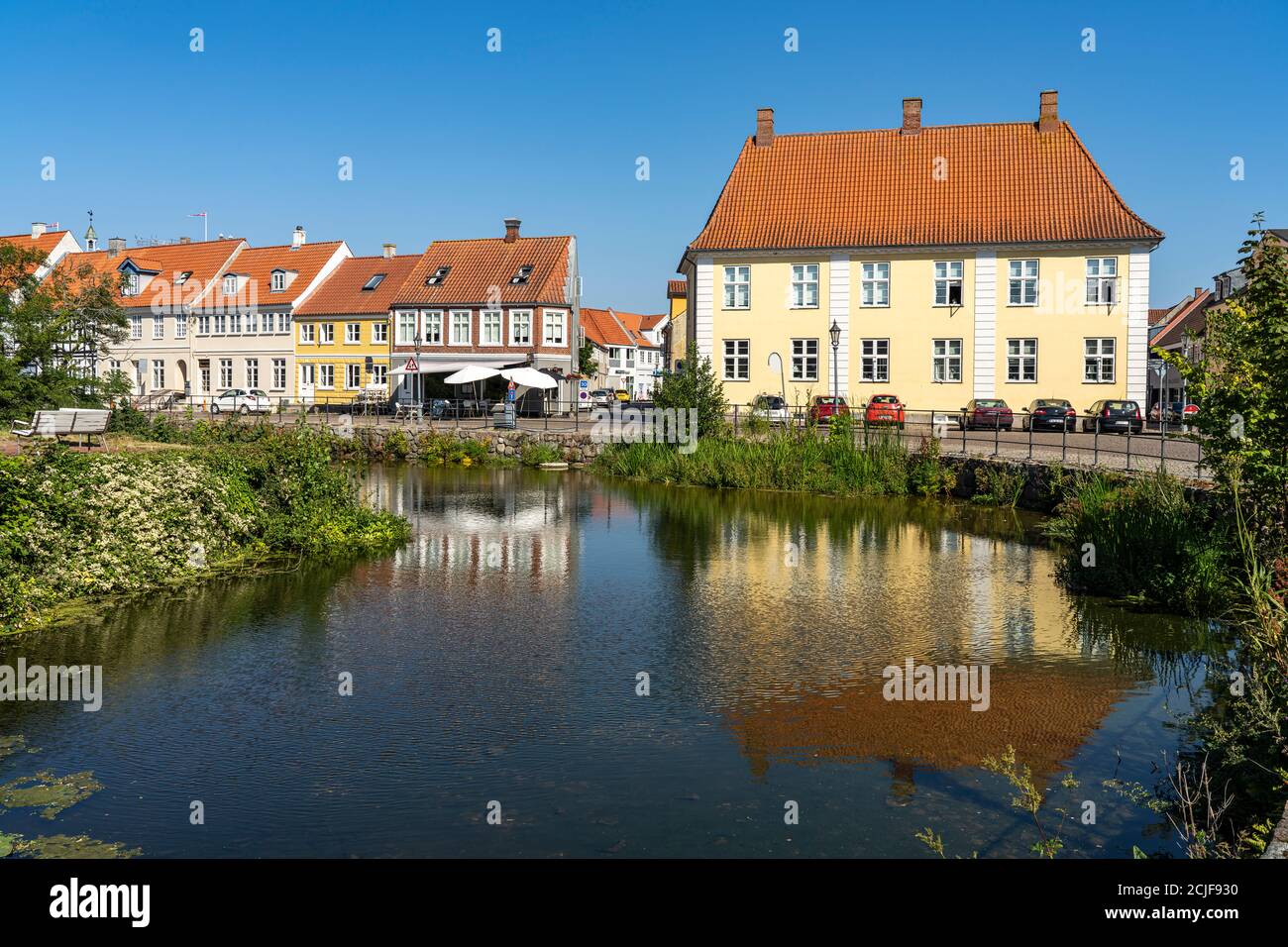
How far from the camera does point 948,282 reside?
4169 cm

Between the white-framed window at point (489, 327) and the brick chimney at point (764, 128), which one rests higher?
the brick chimney at point (764, 128)

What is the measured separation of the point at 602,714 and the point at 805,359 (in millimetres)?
34604

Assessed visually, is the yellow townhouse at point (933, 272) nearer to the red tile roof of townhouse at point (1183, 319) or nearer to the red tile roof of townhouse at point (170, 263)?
the red tile roof of townhouse at point (170, 263)

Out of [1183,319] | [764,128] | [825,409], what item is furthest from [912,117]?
[1183,319]

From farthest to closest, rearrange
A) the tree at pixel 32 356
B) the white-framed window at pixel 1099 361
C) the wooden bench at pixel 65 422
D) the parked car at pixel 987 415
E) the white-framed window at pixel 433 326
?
the white-framed window at pixel 433 326
the white-framed window at pixel 1099 361
the parked car at pixel 987 415
the tree at pixel 32 356
the wooden bench at pixel 65 422

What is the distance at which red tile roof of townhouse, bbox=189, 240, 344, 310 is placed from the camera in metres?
64.8

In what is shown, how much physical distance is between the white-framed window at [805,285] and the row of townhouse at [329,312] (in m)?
18.5

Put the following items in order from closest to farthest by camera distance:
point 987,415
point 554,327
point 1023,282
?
point 987,415 → point 1023,282 → point 554,327

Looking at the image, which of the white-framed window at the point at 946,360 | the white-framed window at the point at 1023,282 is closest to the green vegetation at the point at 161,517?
the white-framed window at the point at 946,360

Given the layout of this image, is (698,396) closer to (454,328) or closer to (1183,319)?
(454,328)

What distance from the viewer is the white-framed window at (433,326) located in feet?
194

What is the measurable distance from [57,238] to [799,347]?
5173 cm

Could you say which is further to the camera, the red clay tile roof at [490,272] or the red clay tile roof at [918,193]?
the red clay tile roof at [490,272]
